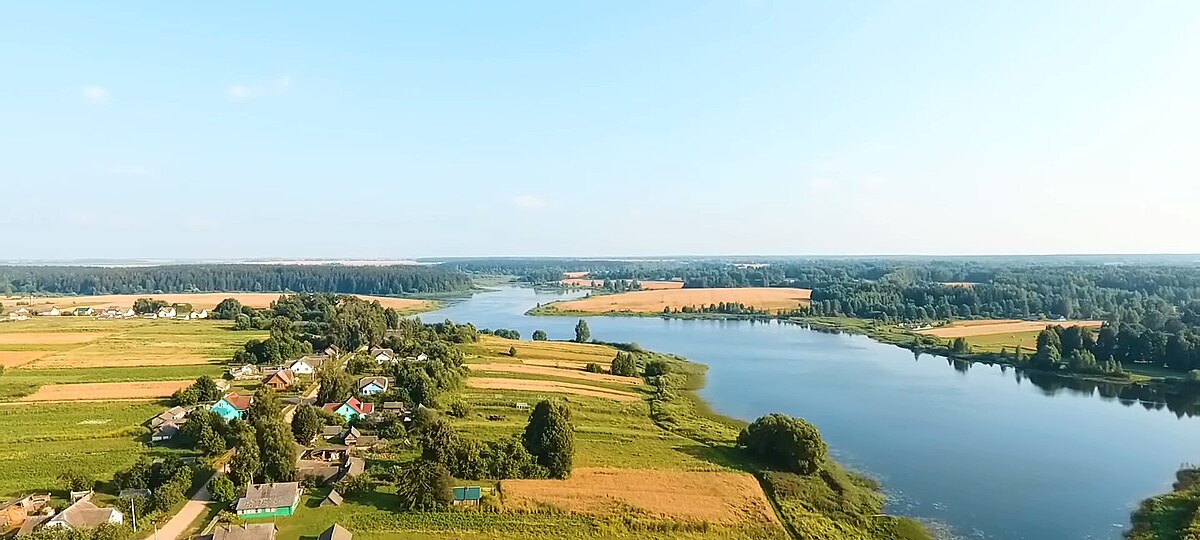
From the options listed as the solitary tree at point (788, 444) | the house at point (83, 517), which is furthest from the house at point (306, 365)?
the solitary tree at point (788, 444)

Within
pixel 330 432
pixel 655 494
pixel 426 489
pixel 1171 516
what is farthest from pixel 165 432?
pixel 1171 516

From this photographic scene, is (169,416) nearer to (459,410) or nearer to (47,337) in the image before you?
(459,410)

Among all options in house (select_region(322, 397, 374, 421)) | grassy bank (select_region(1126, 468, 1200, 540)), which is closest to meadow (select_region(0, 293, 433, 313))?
house (select_region(322, 397, 374, 421))

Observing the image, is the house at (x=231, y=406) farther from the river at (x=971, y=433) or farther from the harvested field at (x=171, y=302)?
the harvested field at (x=171, y=302)

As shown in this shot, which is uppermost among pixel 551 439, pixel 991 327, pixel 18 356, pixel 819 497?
pixel 18 356

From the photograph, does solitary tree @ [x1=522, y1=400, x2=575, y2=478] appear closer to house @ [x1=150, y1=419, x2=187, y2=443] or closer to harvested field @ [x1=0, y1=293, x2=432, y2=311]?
house @ [x1=150, y1=419, x2=187, y2=443]
